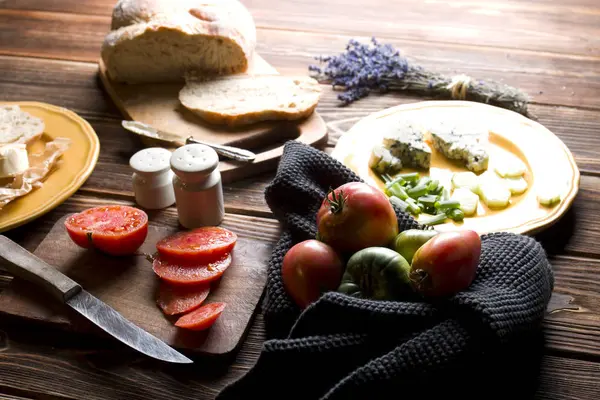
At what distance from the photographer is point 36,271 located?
1.41 metres

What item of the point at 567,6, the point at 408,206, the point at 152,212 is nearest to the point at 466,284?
the point at 408,206

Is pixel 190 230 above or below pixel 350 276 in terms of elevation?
below

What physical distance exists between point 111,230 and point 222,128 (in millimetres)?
616

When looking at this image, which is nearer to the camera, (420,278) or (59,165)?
(420,278)

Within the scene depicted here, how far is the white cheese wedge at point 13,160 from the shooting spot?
175 centimetres

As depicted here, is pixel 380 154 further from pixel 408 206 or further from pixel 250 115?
pixel 250 115

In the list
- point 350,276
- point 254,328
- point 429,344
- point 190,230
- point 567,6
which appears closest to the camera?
point 429,344

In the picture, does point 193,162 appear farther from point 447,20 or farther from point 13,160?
point 447,20

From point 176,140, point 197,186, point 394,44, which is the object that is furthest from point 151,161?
point 394,44

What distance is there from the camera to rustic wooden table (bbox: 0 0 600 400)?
1303 millimetres

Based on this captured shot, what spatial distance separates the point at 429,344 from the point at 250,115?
1061mm

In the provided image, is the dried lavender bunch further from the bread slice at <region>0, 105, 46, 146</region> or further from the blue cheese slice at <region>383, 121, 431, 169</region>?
the bread slice at <region>0, 105, 46, 146</region>

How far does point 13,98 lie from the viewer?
2.24 meters

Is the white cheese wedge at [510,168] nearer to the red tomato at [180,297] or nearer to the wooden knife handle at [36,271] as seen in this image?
the red tomato at [180,297]
